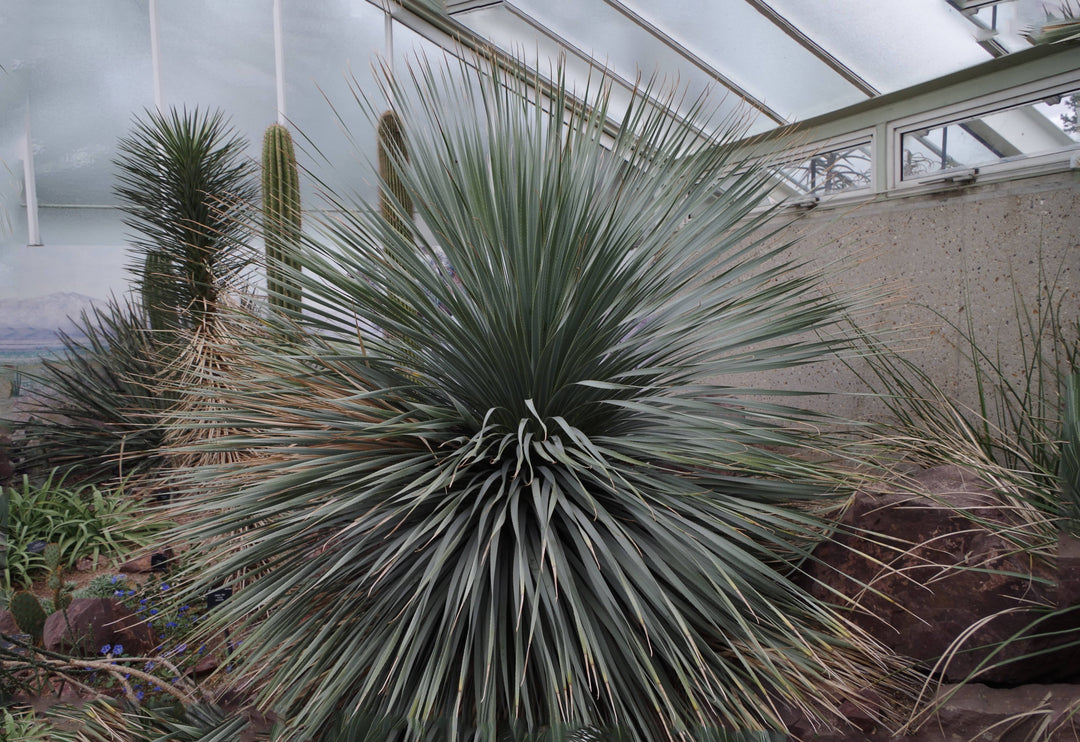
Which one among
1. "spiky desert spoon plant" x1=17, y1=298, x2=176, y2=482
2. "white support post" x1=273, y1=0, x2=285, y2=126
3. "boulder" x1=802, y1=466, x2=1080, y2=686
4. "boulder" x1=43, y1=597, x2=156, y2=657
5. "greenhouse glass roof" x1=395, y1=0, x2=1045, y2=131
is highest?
"white support post" x1=273, y1=0, x2=285, y2=126

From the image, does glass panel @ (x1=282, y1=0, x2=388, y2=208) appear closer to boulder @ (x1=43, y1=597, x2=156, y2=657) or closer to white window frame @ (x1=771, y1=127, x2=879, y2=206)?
white window frame @ (x1=771, y1=127, x2=879, y2=206)

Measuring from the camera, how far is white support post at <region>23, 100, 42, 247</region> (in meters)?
4.25

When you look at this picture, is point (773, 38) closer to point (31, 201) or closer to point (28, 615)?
point (28, 615)

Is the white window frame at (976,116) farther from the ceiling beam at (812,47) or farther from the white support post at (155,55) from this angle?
the white support post at (155,55)

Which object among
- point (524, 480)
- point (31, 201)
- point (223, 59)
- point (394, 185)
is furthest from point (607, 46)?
point (524, 480)

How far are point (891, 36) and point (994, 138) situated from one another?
83 centimetres

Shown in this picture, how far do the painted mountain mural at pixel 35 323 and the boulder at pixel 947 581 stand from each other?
4.79 metres

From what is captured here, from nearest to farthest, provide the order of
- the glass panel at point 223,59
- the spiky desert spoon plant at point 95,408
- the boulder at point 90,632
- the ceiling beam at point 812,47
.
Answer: the boulder at point 90,632
the ceiling beam at point 812,47
the spiky desert spoon plant at point 95,408
the glass panel at point 223,59

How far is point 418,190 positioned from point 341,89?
15.0 feet

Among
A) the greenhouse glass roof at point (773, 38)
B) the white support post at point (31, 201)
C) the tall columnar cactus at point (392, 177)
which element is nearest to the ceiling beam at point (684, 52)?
the greenhouse glass roof at point (773, 38)

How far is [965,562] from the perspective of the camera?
4.41 feet

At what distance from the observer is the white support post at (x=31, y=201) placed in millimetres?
4246

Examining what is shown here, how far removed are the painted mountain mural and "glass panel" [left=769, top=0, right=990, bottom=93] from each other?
4.79 m

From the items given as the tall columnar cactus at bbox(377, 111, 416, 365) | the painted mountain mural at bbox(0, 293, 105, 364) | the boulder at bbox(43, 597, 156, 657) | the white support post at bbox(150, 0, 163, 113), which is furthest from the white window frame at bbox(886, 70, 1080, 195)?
the painted mountain mural at bbox(0, 293, 105, 364)
